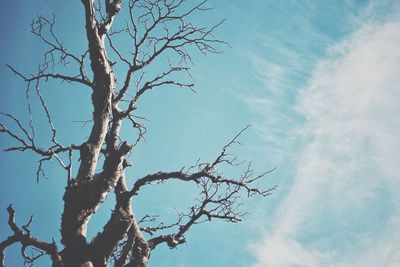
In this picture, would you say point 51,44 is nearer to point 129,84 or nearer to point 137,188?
point 129,84

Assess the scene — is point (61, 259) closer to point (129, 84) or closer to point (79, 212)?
point (79, 212)

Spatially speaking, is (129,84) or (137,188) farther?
(129,84)

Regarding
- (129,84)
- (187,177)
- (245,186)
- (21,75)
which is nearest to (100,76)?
(129,84)

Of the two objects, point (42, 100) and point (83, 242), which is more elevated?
point (42, 100)

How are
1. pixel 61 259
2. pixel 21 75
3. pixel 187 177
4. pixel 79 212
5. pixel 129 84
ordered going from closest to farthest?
pixel 61 259
pixel 79 212
pixel 187 177
pixel 21 75
pixel 129 84

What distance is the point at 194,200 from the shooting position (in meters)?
5.64

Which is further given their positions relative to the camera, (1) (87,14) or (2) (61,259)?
(1) (87,14)

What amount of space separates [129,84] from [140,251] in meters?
3.00

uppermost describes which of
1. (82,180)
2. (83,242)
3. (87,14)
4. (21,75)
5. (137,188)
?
(87,14)

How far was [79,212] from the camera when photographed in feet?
12.8

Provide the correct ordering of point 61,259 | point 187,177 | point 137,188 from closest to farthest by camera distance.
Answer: point 61,259 → point 137,188 → point 187,177

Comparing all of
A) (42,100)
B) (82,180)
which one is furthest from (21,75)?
(82,180)

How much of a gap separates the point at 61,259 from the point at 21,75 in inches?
133

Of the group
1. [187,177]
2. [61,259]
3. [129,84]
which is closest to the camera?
[61,259]
